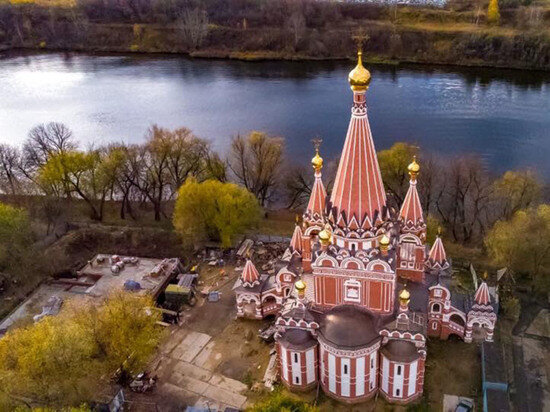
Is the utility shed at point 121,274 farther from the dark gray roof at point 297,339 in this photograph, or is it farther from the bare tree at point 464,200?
the bare tree at point 464,200

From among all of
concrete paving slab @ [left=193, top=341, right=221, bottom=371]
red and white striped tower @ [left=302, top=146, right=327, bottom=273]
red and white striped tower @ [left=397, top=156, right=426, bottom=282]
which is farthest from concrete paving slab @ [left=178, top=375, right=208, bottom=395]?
red and white striped tower @ [left=397, top=156, right=426, bottom=282]

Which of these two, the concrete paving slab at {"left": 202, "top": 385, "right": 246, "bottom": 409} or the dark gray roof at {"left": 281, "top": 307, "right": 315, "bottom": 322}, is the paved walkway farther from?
Result: the dark gray roof at {"left": 281, "top": 307, "right": 315, "bottom": 322}

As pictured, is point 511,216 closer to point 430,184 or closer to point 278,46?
point 430,184

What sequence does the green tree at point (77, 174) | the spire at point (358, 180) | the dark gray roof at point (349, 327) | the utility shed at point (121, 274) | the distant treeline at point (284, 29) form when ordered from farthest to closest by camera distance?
the distant treeline at point (284, 29) < the green tree at point (77, 174) < the utility shed at point (121, 274) < the dark gray roof at point (349, 327) < the spire at point (358, 180)

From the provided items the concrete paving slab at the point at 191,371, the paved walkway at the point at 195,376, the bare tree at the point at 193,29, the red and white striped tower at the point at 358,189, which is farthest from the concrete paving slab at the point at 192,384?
the bare tree at the point at 193,29

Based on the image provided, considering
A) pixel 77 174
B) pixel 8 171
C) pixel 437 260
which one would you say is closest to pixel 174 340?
pixel 437 260

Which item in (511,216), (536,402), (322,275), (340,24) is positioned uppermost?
(340,24)

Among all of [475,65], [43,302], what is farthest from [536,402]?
[475,65]
